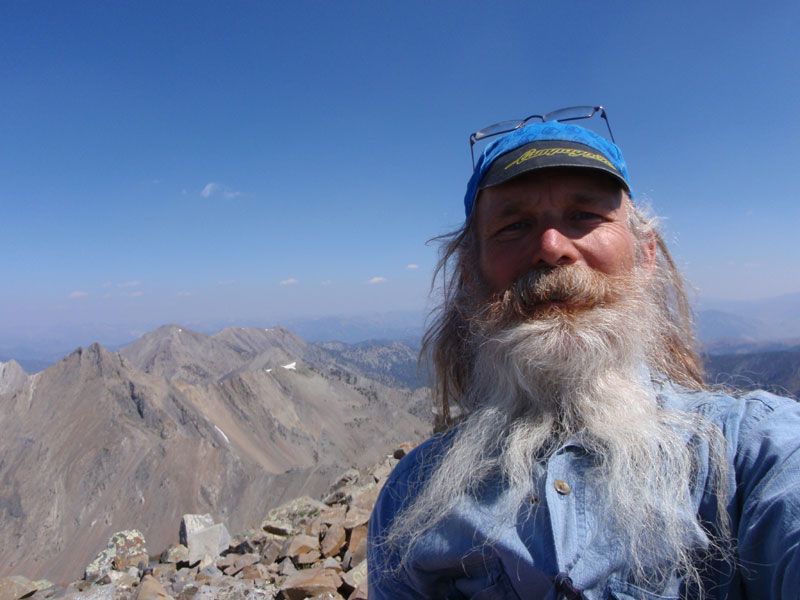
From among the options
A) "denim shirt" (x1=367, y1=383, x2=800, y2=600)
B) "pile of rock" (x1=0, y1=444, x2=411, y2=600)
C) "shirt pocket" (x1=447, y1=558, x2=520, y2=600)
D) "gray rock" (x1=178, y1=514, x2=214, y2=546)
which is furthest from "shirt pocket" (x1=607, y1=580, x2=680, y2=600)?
"gray rock" (x1=178, y1=514, x2=214, y2=546)

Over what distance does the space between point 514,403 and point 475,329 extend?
0.52 metres

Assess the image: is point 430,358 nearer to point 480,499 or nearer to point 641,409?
point 480,499

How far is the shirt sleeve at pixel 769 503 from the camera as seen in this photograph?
1.34 metres

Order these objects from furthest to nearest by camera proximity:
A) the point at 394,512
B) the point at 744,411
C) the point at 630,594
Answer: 1. the point at 394,512
2. the point at 744,411
3. the point at 630,594

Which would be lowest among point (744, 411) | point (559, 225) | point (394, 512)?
point (394, 512)

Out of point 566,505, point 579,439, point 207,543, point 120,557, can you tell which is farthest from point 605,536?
point 120,557

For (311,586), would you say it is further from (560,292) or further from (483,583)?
(560,292)

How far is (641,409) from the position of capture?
73.5 inches

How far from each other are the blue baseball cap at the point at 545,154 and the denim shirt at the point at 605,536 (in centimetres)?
116

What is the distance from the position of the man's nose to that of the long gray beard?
56 mm

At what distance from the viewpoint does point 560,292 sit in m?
2.06

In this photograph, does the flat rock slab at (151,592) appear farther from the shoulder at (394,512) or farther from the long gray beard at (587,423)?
the long gray beard at (587,423)

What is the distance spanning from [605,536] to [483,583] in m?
0.58

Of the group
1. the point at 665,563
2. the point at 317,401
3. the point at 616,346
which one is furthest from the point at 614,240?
the point at 317,401
